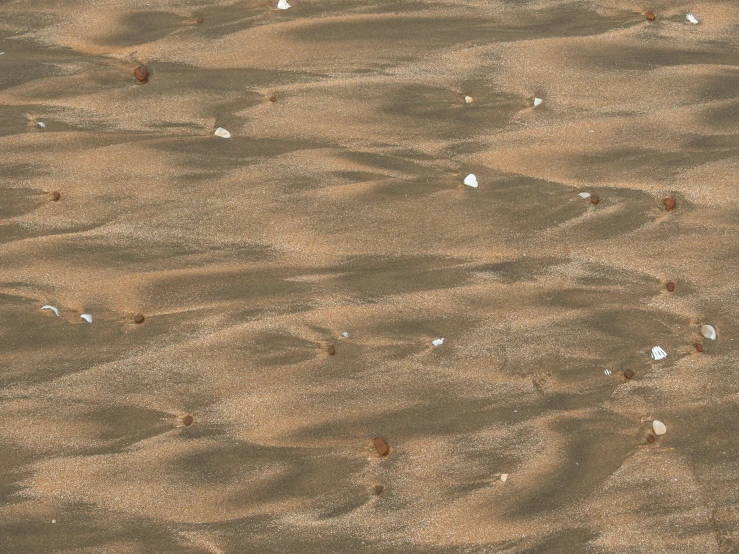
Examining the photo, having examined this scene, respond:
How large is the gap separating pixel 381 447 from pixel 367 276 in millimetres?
504

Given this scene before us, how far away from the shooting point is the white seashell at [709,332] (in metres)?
2.43

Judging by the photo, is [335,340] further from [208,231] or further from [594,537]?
[594,537]

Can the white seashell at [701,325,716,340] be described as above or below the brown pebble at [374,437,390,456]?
above

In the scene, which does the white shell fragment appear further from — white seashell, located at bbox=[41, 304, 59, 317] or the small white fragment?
white seashell, located at bbox=[41, 304, 59, 317]

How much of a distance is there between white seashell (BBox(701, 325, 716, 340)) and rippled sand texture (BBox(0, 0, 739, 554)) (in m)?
0.04

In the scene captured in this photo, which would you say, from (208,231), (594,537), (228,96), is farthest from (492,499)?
(228,96)

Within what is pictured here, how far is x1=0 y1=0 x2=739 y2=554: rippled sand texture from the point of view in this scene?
2268 mm

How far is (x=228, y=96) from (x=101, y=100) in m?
0.40

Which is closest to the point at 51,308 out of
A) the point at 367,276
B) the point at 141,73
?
the point at 141,73

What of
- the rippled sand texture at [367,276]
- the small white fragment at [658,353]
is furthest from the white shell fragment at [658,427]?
the small white fragment at [658,353]

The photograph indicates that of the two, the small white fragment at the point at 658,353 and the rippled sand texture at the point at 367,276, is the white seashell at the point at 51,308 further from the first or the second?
the small white fragment at the point at 658,353

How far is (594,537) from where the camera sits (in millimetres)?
2238

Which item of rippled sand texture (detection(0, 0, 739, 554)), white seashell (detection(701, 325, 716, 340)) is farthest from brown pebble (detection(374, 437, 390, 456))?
white seashell (detection(701, 325, 716, 340))

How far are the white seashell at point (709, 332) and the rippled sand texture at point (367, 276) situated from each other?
4cm
